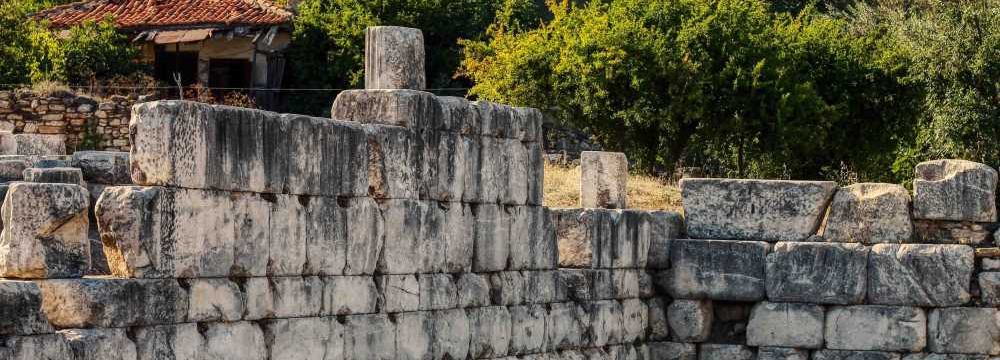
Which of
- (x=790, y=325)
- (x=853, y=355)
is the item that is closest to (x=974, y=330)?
(x=853, y=355)

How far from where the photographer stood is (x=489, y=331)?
1466 cm

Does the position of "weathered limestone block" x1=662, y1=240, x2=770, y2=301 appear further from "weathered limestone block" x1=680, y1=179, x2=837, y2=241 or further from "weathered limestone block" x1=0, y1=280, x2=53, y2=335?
"weathered limestone block" x1=0, y1=280, x2=53, y2=335

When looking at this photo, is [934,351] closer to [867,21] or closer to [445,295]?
[445,295]

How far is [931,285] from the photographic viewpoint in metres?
17.5

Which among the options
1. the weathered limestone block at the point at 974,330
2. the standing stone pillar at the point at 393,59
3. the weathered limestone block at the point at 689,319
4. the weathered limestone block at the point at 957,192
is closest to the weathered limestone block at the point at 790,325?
the weathered limestone block at the point at 689,319

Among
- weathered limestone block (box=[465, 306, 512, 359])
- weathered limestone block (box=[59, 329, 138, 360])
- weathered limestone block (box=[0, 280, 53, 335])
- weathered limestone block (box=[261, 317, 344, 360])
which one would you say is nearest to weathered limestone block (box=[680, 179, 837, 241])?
weathered limestone block (box=[465, 306, 512, 359])

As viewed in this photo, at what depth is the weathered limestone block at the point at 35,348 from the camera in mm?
9617

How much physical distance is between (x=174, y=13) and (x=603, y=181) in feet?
60.6

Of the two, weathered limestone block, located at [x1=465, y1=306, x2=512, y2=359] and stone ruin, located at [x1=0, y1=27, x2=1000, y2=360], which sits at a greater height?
stone ruin, located at [x1=0, y1=27, x2=1000, y2=360]

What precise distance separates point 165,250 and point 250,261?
92 centimetres

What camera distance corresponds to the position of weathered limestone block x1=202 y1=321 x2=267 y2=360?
11234 mm

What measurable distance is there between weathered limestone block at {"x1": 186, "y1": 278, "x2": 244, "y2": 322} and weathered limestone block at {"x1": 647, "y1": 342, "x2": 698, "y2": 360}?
24.5 feet

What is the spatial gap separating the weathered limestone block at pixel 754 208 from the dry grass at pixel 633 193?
2136 mm

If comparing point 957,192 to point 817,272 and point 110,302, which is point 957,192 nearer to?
point 817,272
